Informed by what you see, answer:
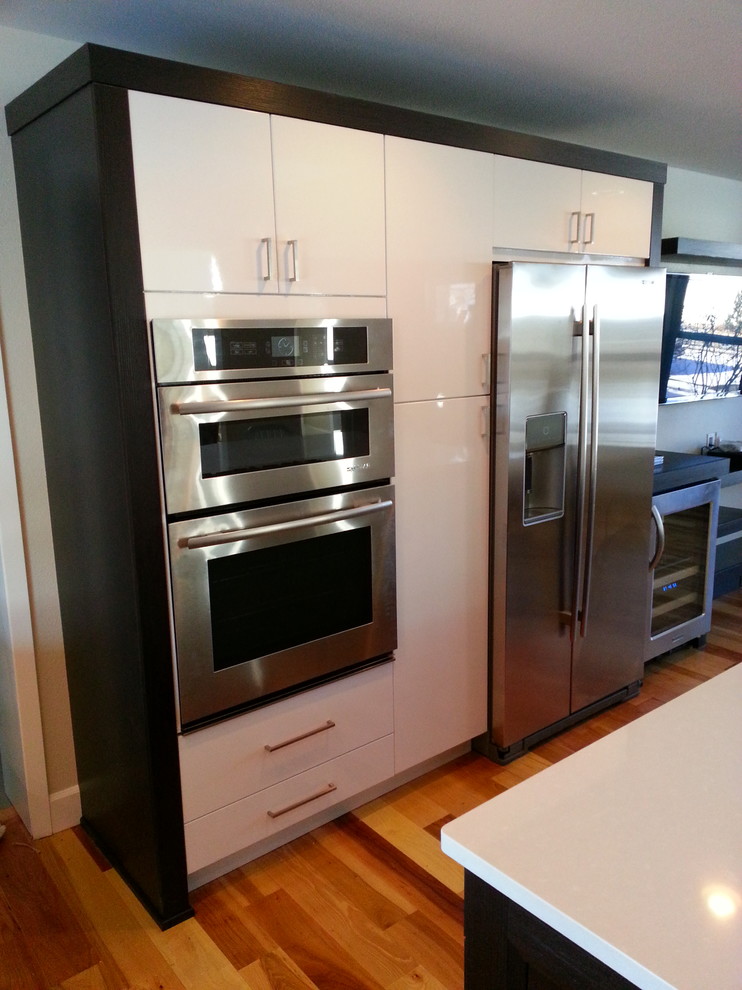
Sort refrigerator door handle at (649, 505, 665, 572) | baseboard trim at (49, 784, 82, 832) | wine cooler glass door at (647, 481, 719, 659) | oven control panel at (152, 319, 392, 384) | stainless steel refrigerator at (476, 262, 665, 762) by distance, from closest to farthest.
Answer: oven control panel at (152, 319, 392, 384), baseboard trim at (49, 784, 82, 832), stainless steel refrigerator at (476, 262, 665, 762), refrigerator door handle at (649, 505, 665, 572), wine cooler glass door at (647, 481, 719, 659)

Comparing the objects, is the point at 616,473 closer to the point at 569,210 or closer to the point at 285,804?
the point at 569,210

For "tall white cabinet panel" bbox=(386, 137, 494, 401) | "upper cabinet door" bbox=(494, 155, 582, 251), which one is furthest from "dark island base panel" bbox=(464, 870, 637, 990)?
"upper cabinet door" bbox=(494, 155, 582, 251)

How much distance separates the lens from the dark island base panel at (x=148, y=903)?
6.74 feet

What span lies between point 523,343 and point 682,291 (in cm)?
192

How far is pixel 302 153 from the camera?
203 cm

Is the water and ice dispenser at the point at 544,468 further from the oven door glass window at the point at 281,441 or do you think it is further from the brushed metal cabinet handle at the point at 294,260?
the brushed metal cabinet handle at the point at 294,260

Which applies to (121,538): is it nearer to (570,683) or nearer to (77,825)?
(77,825)

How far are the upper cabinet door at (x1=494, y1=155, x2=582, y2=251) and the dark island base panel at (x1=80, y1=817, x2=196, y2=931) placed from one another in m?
2.17

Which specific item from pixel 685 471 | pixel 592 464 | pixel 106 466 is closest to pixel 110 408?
pixel 106 466

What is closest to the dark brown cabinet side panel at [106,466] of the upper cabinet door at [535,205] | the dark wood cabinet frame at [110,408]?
the dark wood cabinet frame at [110,408]

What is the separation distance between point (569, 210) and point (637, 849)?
2.30 meters

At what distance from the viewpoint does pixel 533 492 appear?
9.11ft

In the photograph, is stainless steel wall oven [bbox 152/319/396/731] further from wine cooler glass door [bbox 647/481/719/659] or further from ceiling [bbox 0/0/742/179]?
wine cooler glass door [bbox 647/481/719/659]

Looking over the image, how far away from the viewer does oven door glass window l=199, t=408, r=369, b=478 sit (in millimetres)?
1951
